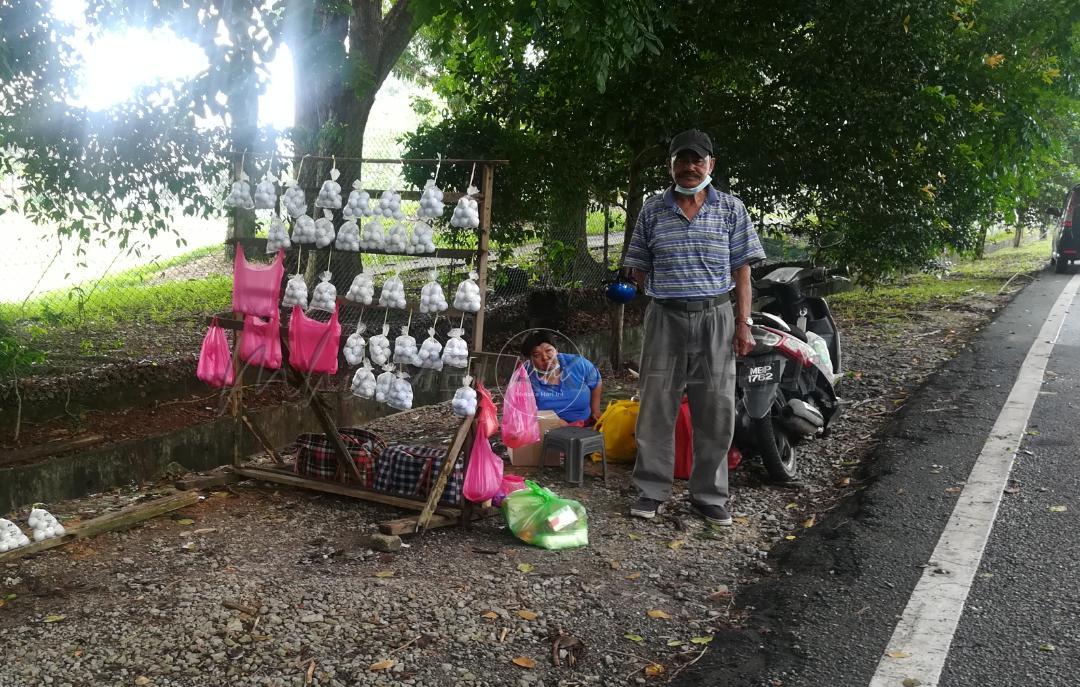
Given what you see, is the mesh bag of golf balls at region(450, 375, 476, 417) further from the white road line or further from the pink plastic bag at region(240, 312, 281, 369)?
the white road line

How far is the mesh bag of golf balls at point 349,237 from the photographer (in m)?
5.39

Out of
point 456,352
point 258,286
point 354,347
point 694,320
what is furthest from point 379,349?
point 694,320

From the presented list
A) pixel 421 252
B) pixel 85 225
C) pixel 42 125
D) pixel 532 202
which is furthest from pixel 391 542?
pixel 532 202

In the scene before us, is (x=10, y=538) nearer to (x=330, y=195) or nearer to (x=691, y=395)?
(x=330, y=195)

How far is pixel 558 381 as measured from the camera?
657 centimetres

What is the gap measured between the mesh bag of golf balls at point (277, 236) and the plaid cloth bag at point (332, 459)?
1.12 m

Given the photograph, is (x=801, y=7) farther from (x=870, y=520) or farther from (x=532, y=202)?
(x=870, y=520)

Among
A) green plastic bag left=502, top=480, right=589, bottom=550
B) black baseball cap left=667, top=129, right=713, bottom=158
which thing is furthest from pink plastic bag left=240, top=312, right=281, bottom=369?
black baseball cap left=667, top=129, right=713, bottom=158

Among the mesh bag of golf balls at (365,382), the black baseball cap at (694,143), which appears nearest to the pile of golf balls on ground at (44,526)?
the mesh bag of golf balls at (365,382)

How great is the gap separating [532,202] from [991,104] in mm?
4656

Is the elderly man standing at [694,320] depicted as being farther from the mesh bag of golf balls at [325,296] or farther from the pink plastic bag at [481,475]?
the mesh bag of golf balls at [325,296]

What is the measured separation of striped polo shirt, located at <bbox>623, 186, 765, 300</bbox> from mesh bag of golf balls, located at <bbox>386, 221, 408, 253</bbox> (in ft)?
4.42

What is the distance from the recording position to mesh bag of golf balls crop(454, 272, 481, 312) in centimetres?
496

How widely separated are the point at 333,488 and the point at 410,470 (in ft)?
1.66
